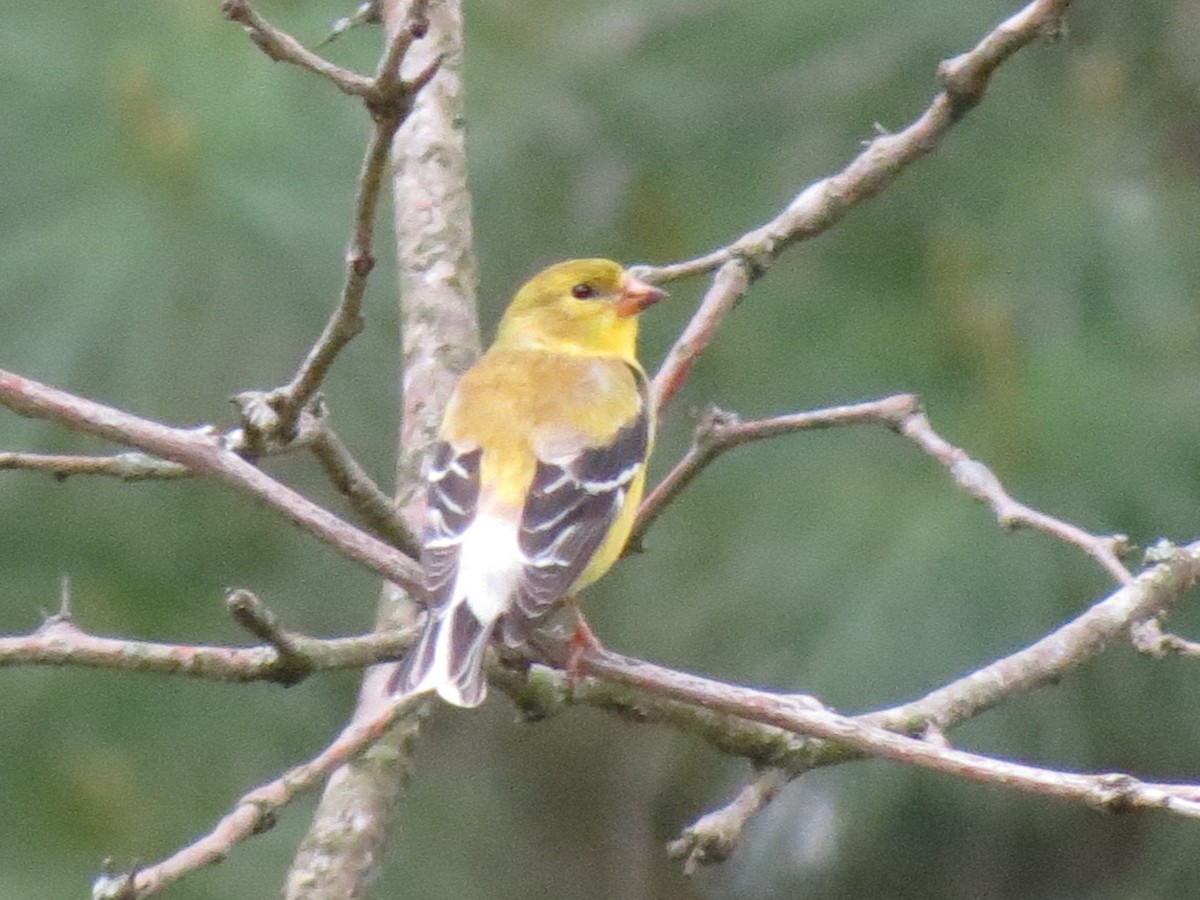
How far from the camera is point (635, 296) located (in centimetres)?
365

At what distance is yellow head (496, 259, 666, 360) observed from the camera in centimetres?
367

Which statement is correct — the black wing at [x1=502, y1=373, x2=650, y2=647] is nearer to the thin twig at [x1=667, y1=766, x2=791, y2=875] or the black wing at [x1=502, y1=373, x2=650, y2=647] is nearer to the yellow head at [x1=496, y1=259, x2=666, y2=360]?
the thin twig at [x1=667, y1=766, x2=791, y2=875]

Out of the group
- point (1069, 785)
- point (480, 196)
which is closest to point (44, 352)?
point (480, 196)

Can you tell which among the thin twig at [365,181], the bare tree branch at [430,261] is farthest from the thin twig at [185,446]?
the bare tree branch at [430,261]

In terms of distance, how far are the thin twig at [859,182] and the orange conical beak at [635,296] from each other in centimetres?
38

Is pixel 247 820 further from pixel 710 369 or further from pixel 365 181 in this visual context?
pixel 710 369

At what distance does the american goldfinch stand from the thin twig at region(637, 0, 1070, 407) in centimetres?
17

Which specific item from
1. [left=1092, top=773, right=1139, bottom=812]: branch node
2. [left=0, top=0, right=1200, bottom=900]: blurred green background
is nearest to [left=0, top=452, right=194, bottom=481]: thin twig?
[left=1092, top=773, right=1139, bottom=812]: branch node

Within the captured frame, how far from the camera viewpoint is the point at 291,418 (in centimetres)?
222

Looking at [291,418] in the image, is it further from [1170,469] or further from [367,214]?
[1170,469]

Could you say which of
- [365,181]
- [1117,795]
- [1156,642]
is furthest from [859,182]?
[1117,795]

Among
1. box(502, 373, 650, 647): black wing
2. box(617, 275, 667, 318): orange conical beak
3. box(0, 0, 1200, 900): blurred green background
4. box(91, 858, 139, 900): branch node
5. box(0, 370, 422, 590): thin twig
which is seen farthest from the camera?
box(0, 0, 1200, 900): blurred green background

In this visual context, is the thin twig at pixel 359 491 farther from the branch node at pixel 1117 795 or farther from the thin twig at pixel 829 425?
the branch node at pixel 1117 795

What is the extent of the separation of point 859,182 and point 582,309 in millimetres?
977
